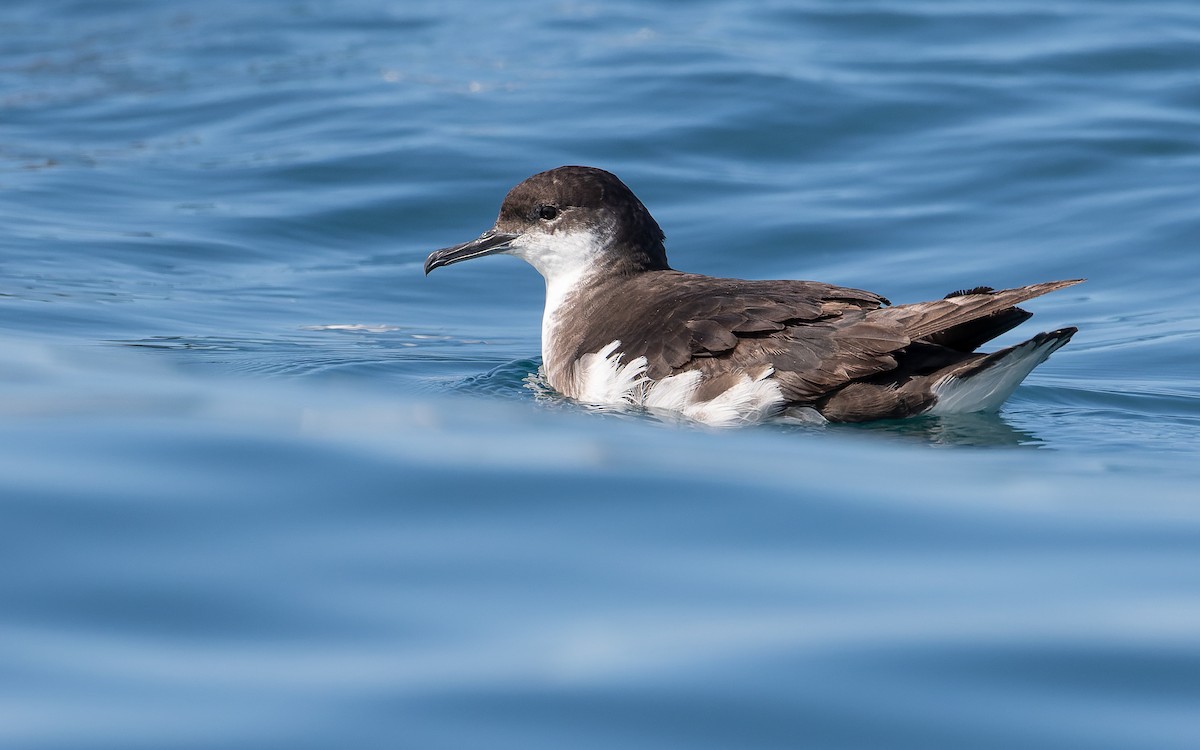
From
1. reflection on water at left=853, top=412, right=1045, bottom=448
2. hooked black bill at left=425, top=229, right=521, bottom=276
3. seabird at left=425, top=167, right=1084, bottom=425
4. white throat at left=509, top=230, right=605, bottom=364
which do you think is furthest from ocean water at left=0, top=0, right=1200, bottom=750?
hooked black bill at left=425, top=229, right=521, bottom=276

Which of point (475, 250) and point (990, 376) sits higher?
point (475, 250)

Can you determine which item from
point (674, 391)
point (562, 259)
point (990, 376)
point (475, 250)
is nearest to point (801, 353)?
point (674, 391)

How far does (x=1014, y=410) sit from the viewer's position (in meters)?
6.45

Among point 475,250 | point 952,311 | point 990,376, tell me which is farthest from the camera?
point 475,250

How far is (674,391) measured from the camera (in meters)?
5.84

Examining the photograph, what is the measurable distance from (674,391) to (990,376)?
1.15m

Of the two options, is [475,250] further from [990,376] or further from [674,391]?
[990,376]

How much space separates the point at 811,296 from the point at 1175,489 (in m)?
1.68

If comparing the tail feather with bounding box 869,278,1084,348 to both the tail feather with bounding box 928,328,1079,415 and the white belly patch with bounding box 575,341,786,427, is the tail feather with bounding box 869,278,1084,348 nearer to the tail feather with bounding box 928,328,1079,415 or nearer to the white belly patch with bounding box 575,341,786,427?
the tail feather with bounding box 928,328,1079,415

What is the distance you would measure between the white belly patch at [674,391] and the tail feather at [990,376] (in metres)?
0.60

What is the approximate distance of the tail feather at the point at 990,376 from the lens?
215 inches

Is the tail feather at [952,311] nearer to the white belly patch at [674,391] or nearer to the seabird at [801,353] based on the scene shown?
the seabird at [801,353]

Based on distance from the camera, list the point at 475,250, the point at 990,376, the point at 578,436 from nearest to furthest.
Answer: the point at 578,436
the point at 990,376
the point at 475,250

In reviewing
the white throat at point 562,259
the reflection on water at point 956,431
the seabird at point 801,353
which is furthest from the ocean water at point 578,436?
the white throat at point 562,259
